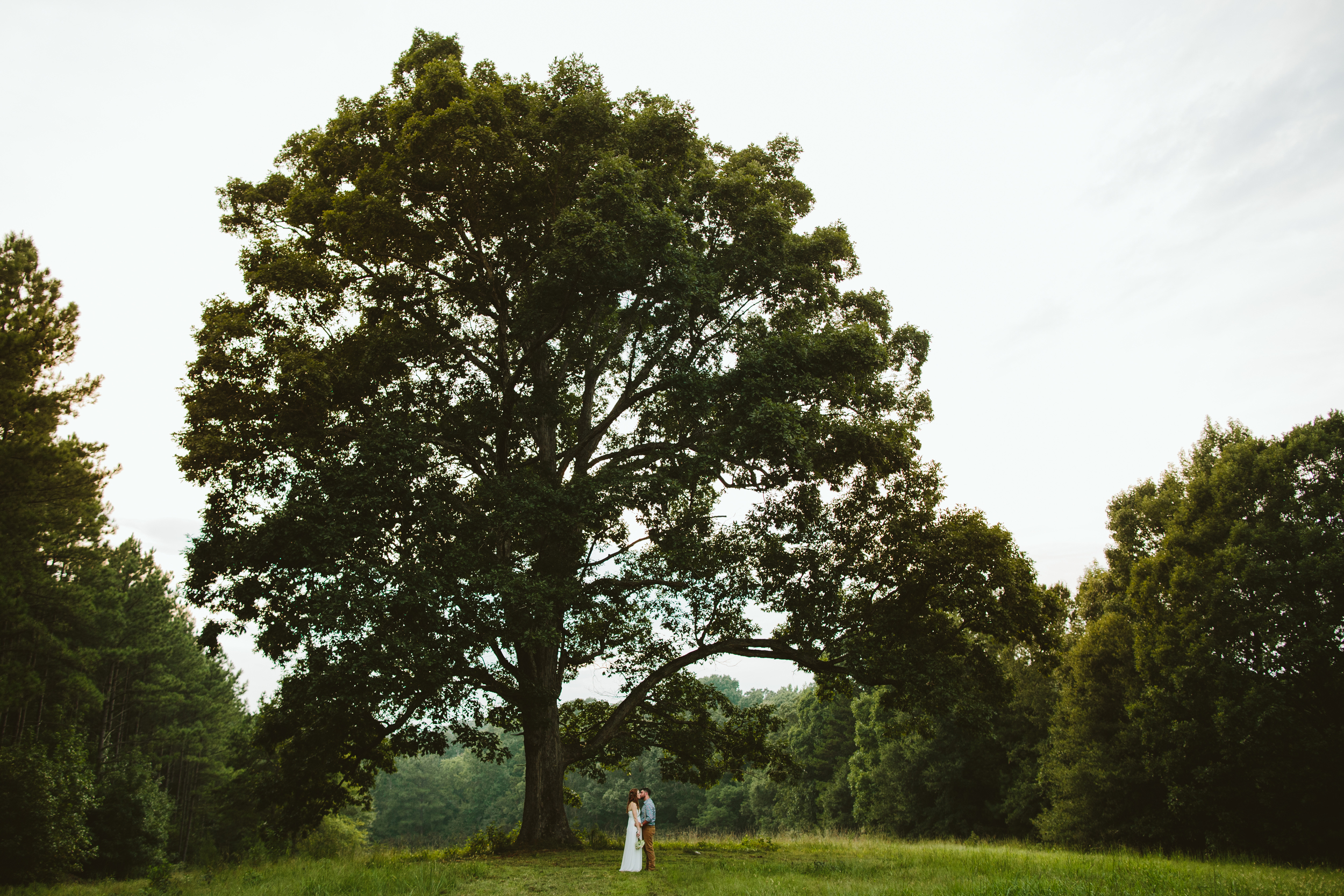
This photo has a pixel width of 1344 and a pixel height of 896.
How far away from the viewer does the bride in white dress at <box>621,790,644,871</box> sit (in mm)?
12492

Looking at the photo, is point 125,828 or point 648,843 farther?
point 125,828

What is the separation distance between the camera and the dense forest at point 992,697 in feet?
61.6

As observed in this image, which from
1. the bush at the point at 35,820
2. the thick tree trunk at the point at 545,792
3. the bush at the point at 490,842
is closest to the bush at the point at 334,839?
the bush at the point at 490,842

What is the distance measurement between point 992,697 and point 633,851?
835cm

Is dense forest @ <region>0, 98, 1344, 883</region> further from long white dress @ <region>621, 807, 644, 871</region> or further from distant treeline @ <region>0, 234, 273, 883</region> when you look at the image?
long white dress @ <region>621, 807, 644, 871</region>

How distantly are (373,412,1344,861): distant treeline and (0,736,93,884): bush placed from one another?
17.4 m

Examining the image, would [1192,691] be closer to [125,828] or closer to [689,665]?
[689,665]

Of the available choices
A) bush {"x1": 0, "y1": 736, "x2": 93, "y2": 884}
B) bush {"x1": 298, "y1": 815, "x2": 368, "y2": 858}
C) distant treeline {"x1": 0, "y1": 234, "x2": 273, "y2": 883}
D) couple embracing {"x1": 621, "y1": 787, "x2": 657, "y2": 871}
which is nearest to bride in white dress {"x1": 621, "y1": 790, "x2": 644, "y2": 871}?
couple embracing {"x1": 621, "y1": 787, "x2": 657, "y2": 871}

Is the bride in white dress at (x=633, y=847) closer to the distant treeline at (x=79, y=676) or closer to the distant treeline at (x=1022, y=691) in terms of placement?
the distant treeline at (x=1022, y=691)

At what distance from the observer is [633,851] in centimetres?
1270

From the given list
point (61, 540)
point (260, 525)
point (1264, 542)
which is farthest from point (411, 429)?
point (1264, 542)

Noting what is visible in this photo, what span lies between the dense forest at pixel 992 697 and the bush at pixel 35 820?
7 cm

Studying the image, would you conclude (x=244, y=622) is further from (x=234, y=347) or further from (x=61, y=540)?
(x=61, y=540)

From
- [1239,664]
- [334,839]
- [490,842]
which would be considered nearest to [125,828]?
[334,839]
